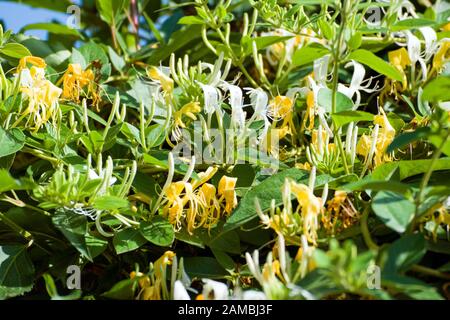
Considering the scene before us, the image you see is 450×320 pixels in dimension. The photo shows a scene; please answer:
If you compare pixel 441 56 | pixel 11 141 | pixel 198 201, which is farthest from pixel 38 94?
pixel 441 56

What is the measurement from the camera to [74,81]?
127 centimetres

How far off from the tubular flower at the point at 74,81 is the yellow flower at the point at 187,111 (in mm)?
191

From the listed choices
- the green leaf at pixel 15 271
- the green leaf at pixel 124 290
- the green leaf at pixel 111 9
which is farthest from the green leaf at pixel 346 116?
the green leaf at pixel 111 9

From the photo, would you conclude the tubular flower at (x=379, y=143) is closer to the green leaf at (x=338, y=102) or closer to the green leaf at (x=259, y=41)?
the green leaf at (x=338, y=102)

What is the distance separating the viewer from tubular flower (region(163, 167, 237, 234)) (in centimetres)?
104

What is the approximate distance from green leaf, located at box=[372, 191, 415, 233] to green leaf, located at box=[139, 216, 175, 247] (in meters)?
0.29

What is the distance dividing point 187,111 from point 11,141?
0.83ft

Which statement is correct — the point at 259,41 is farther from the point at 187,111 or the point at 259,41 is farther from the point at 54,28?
the point at 54,28

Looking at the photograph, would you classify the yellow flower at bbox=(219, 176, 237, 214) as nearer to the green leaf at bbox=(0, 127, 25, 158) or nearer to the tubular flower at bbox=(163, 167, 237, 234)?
the tubular flower at bbox=(163, 167, 237, 234)

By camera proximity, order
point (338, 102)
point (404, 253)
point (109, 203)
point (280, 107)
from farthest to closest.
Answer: point (280, 107)
point (338, 102)
point (109, 203)
point (404, 253)

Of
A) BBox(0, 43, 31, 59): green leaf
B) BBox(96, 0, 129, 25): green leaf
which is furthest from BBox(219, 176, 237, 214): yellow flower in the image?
BBox(96, 0, 129, 25): green leaf

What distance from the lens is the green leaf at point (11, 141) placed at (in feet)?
3.59
